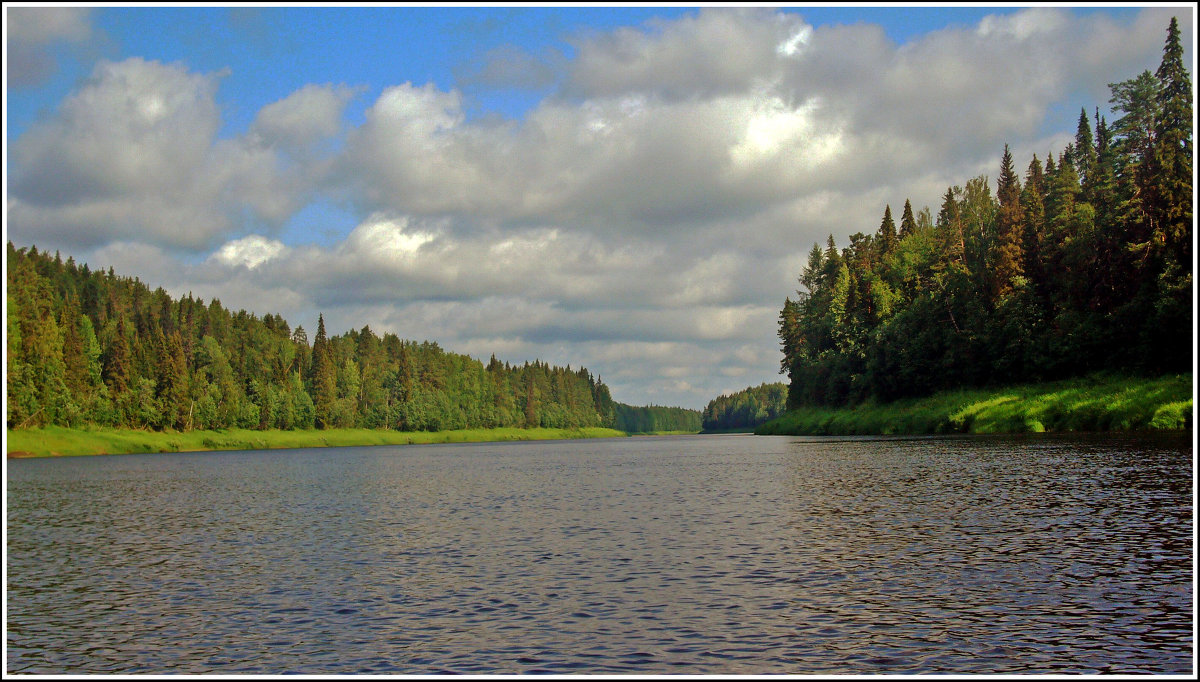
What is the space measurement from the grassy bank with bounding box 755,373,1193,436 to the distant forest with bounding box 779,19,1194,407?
8.99 feet

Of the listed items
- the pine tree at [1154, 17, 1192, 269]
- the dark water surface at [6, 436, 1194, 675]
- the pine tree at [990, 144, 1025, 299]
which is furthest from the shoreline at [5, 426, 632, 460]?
the pine tree at [1154, 17, 1192, 269]

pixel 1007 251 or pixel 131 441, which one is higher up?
pixel 1007 251

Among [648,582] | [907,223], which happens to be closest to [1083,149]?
[907,223]

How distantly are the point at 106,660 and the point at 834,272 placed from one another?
14780 cm

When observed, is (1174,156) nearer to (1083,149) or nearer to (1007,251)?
(1007,251)

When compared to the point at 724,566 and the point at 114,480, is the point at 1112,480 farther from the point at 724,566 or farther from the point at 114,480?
the point at 114,480

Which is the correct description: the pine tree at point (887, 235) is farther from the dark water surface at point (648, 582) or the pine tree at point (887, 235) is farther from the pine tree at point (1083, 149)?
the dark water surface at point (648, 582)

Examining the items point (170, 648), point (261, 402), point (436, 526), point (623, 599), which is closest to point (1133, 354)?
point (436, 526)

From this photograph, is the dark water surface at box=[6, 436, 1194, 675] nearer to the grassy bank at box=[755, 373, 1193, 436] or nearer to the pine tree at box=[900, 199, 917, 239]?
the grassy bank at box=[755, 373, 1193, 436]

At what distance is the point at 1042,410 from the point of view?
81.4 m

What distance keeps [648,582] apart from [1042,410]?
238 feet

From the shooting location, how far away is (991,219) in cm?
12706

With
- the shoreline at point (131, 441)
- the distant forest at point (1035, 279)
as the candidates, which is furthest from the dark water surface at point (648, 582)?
the shoreline at point (131, 441)

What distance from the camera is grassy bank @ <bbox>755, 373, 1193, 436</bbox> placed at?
216 ft
